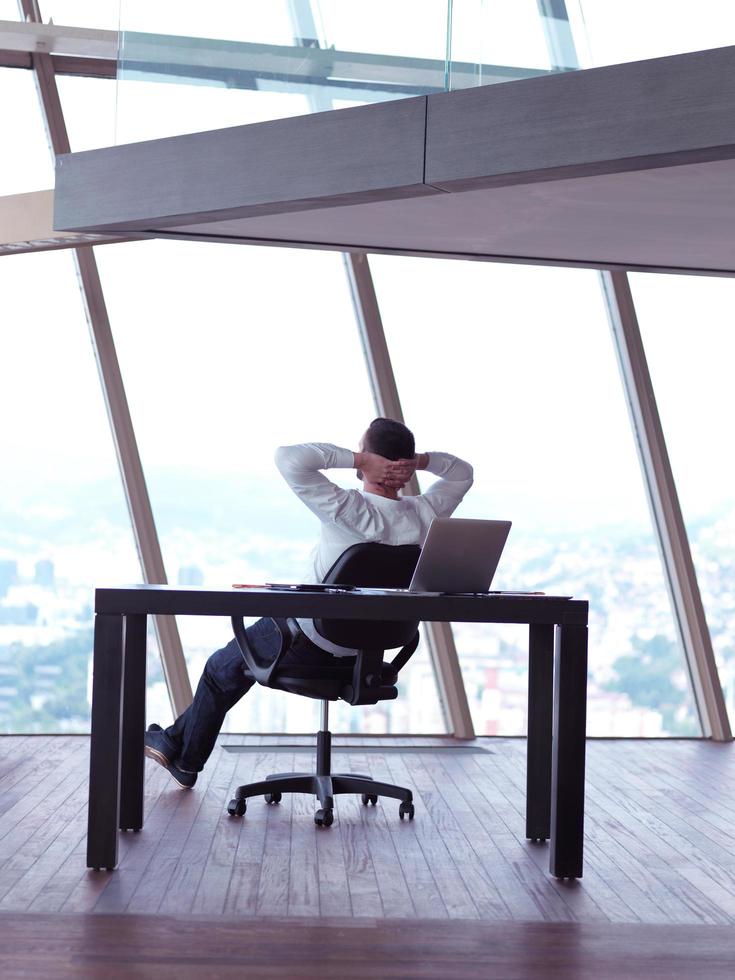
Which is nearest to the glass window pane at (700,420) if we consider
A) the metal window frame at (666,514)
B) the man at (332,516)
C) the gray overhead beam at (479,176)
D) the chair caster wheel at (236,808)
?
the metal window frame at (666,514)

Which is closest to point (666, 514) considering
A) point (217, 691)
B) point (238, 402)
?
point (238, 402)

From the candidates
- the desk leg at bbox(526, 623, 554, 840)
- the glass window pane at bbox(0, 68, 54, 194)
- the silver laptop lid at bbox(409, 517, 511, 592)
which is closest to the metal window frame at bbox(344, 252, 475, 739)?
the glass window pane at bbox(0, 68, 54, 194)

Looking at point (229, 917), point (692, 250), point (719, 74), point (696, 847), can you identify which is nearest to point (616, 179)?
point (719, 74)

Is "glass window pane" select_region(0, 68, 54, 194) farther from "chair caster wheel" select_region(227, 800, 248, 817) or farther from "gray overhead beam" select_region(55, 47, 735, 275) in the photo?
"chair caster wheel" select_region(227, 800, 248, 817)

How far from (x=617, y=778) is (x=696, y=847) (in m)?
1.18

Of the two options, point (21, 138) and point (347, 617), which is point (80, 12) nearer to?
point (21, 138)

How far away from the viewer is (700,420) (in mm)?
6566

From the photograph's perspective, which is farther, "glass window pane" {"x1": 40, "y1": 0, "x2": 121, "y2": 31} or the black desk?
"glass window pane" {"x1": 40, "y1": 0, "x2": 121, "y2": 31}

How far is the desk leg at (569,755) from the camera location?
3461 mm

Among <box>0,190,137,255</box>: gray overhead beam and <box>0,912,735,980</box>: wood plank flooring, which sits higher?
<box>0,190,137,255</box>: gray overhead beam

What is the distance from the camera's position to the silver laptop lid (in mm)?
3586

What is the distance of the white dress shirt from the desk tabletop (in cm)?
61

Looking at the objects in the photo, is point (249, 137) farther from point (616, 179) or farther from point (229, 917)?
point (229, 917)

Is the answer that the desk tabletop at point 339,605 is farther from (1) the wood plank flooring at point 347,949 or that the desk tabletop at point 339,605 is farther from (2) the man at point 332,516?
(1) the wood plank flooring at point 347,949
